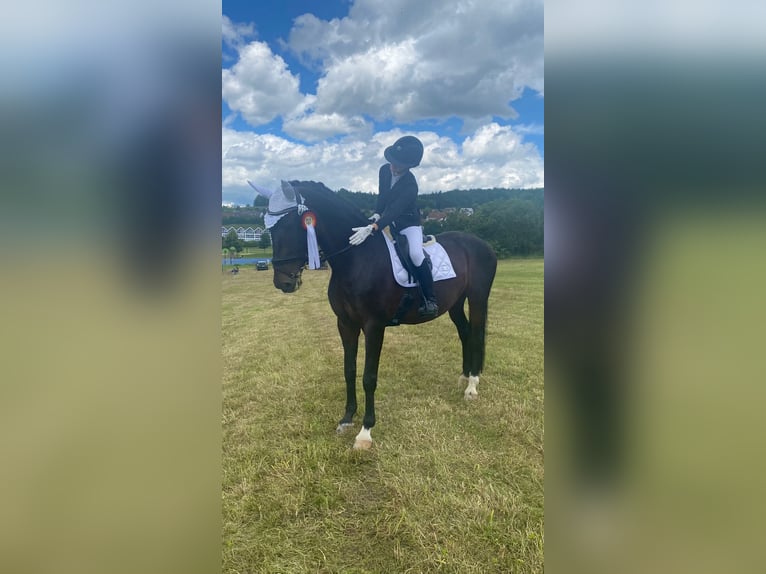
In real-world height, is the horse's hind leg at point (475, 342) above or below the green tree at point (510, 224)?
below

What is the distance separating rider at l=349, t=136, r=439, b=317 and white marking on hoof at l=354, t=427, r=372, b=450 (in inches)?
59.3

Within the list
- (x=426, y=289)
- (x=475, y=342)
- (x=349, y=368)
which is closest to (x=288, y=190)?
(x=426, y=289)

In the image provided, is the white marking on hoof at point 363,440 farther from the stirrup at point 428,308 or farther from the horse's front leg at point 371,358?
the stirrup at point 428,308

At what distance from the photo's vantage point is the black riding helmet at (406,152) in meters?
2.88

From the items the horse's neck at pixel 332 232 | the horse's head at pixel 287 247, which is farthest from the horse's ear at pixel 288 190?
the horse's neck at pixel 332 232

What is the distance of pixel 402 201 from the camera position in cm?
310

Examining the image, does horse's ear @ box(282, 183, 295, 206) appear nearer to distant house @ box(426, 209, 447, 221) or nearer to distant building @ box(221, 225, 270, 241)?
distant building @ box(221, 225, 270, 241)

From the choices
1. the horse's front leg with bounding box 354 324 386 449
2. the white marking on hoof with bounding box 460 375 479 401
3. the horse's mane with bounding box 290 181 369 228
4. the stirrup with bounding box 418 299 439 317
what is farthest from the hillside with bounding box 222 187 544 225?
the white marking on hoof with bounding box 460 375 479 401

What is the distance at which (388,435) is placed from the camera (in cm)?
335

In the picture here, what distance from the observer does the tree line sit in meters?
2.67

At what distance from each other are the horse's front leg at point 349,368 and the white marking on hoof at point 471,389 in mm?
1321
